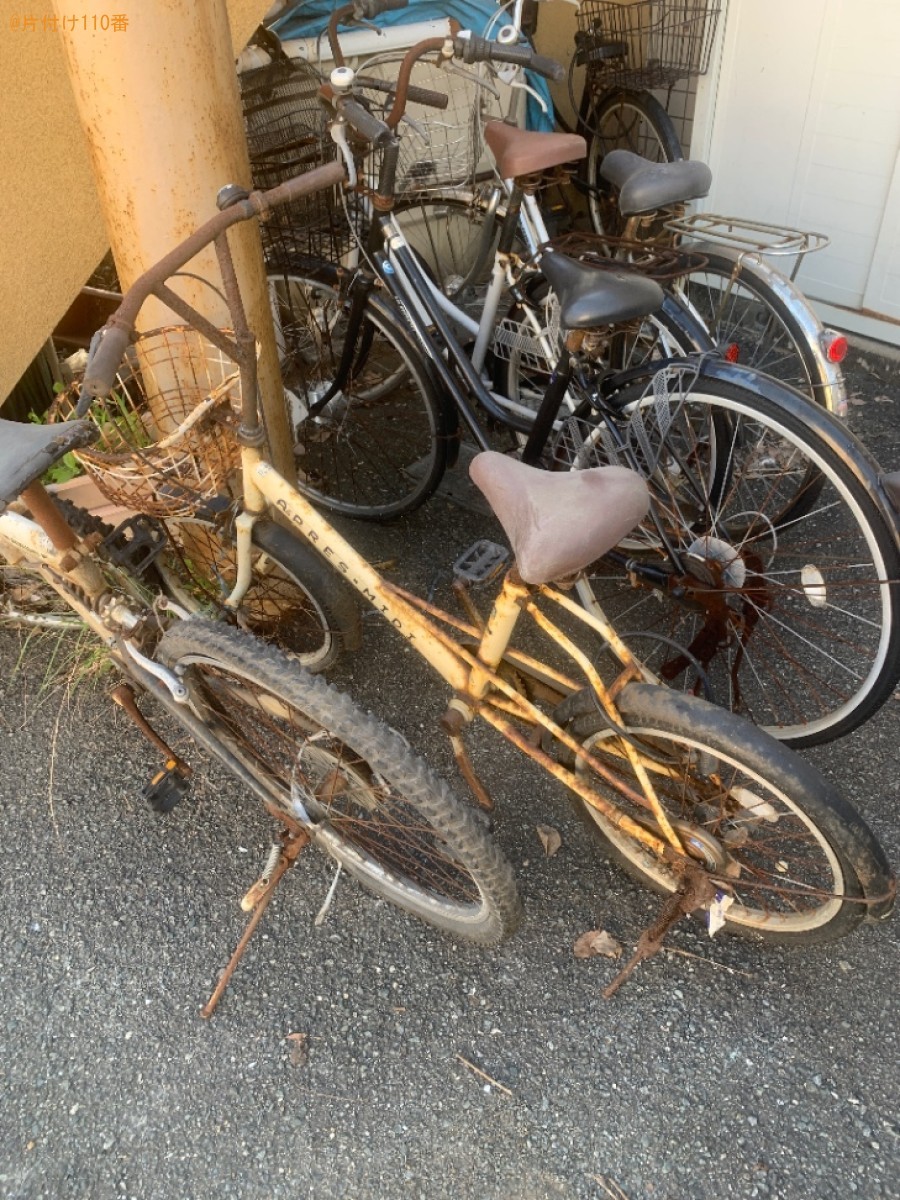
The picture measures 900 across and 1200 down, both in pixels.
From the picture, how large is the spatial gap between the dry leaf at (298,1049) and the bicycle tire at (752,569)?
144 cm

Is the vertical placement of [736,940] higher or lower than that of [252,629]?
lower

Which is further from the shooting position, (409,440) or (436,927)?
(409,440)

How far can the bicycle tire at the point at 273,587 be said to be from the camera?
260cm

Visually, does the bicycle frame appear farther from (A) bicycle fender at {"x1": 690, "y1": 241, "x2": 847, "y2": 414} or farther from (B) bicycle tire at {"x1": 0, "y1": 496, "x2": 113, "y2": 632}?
(A) bicycle fender at {"x1": 690, "y1": 241, "x2": 847, "y2": 414}

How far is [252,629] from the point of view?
3.08 m

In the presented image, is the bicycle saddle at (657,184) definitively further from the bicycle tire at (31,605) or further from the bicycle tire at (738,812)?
the bicycle tire at (31,605)

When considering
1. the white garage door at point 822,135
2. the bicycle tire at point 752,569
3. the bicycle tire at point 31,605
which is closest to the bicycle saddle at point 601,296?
the bicycle tire at point 752,569

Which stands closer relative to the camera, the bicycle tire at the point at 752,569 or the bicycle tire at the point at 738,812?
the bicycle tire at the point at 738,812

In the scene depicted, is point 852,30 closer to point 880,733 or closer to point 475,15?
point 475,15

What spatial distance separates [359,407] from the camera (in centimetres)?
405

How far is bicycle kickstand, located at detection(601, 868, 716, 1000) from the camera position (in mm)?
2111

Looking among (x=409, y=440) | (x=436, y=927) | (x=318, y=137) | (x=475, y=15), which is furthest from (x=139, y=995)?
(x=475, y=15)

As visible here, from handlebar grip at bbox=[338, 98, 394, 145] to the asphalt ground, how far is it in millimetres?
1959

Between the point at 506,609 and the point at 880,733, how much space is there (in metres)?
1.63
